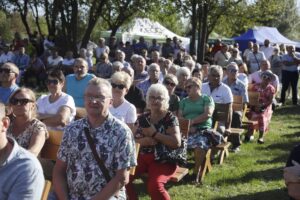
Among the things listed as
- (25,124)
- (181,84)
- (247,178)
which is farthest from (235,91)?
(25,124)

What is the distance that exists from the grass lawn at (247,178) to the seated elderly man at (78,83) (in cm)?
179

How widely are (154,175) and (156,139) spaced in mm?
373

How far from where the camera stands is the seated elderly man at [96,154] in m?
3.73

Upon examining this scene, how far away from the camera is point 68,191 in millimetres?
3850

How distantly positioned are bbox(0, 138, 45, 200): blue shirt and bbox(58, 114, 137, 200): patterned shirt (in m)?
1.04

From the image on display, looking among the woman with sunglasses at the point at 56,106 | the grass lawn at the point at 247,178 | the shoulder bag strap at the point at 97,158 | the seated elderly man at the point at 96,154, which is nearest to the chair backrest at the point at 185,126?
the grass lawn at the point at 247,178

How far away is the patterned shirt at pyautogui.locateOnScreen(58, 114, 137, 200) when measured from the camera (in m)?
3.74

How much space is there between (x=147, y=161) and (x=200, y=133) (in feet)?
5.24

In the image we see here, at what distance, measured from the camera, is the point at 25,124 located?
4477mm

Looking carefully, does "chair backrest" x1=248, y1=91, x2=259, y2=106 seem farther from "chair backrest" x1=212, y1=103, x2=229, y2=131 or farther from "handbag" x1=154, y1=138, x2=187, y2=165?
"handbag" x1=154, y1=138, x2=187, y2=165

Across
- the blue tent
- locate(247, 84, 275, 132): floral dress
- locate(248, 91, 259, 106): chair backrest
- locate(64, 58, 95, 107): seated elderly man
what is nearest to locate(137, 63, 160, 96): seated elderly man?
locate(64, 58, 95, 107): seated elderly man

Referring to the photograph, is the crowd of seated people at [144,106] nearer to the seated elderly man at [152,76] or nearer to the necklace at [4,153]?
the seated elderly man at [152,76]

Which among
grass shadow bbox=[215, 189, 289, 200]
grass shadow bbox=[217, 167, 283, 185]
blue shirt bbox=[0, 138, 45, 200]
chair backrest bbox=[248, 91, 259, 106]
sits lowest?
grass shadow bbox=[217, 167, 283, 185]

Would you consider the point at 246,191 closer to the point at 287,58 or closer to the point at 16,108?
the point at 16,108
